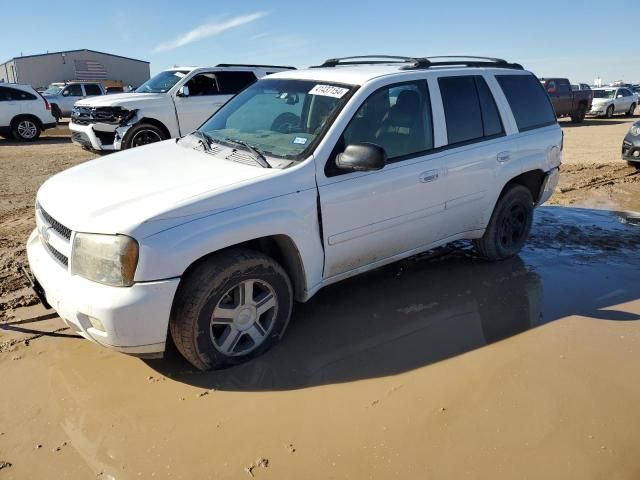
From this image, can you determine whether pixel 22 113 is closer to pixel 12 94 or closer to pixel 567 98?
pixel 12 94

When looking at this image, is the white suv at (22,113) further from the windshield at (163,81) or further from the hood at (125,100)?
the windshield at (163,81)

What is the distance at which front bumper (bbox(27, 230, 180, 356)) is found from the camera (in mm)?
2842

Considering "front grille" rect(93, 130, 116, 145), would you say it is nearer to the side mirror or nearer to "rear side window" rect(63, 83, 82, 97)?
the side mirror

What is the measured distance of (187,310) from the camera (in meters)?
3.06

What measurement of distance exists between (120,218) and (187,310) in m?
0.64

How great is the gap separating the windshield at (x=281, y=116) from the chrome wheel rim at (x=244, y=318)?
3.01ft

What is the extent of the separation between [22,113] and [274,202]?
15.2 metres

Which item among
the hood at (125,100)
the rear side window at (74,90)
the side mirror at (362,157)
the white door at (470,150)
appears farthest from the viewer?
the rear side window at (74,90)

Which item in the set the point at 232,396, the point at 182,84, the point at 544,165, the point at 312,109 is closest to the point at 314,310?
the point at 232,396

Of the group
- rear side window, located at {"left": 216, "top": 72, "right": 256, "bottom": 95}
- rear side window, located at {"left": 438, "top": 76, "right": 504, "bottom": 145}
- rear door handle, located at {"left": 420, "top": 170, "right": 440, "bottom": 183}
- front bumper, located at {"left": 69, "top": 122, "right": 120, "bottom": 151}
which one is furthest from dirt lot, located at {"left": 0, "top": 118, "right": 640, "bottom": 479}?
rear side window, located at {"left": 216, "top": 72, "right": 256, "bottom": 95}

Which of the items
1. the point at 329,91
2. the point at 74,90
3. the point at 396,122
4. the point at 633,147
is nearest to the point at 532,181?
the point at 396,122

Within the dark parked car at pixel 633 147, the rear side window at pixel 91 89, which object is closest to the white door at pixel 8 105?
the rear side window at pixel 91 89

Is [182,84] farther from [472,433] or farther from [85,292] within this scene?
[472,433]

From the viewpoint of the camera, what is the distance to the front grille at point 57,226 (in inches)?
122
